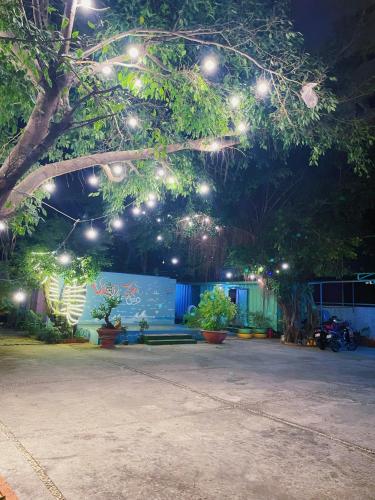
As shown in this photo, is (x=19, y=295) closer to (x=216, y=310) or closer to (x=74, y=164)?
(x=216, y=310)

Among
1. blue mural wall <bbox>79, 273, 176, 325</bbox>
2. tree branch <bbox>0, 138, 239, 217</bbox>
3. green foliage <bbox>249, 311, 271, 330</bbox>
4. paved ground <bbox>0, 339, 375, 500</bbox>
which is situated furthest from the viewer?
green foliage <bbox>249, 311, 271, 330</bbox>

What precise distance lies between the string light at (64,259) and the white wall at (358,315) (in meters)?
10.4

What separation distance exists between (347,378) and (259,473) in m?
5.29

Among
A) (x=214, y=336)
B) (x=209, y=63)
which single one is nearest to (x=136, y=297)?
(x=214, y=336)

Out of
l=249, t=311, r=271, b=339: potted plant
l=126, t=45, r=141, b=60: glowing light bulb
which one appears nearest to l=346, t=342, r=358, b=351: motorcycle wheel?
l=249, t=311, r=271, b=339: potted plant

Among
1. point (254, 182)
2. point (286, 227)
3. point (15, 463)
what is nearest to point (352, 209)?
point (286, 227)

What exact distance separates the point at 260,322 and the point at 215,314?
164 inches

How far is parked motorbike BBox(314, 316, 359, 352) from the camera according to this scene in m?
12.4

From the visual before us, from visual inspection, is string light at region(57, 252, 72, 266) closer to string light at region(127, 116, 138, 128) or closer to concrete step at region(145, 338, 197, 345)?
concrete step at region(145, 338, 197, 345)

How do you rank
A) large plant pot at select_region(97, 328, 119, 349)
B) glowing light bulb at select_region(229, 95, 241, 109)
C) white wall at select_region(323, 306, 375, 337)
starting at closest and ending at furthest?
glowing light bulb at select_region(229, 95, 241, 109) < large plant pot at select_region(97, 328, 119, 349) < white wall at select_region(323, 306, 375, 337)

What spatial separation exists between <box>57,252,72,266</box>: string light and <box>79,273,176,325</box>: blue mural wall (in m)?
2.34

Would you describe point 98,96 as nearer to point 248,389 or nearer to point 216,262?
point 248,389

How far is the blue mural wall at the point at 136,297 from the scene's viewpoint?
13.7 m

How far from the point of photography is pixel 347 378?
7715 millimetres
